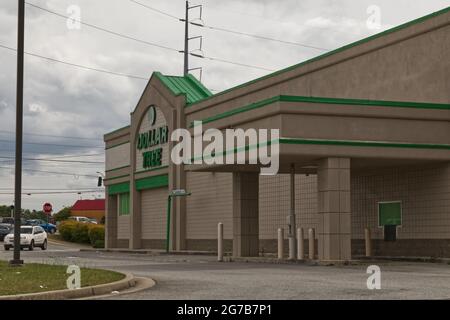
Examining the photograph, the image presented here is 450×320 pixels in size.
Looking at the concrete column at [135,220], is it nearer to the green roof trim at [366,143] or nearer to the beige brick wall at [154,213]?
the beige brick wall at [154,213]

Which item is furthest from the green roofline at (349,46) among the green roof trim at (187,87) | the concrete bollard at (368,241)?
the concrete bollard at (368,241)

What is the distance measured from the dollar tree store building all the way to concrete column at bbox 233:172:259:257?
39 mm

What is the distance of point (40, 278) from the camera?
57.9ft

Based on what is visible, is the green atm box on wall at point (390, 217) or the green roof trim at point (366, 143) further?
the green atm box on wall at point (390, 217)

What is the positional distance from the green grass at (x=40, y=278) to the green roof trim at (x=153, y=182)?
25.3 meters

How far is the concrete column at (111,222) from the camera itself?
183 ft

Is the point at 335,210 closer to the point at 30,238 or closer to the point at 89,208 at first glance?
the point at 30,238

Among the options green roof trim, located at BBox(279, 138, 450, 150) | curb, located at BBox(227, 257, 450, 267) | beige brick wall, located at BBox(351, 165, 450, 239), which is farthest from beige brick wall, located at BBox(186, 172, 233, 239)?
green roof trim, located at BBox(279, 138, 450, 150)

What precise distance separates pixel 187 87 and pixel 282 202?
44.6ft

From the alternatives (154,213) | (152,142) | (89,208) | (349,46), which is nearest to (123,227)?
(154,213)

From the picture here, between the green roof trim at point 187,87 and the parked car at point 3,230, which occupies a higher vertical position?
the green roof trim at point 187,87

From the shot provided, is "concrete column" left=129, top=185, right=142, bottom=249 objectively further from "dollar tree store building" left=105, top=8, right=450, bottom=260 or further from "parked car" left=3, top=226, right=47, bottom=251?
"parked car" left=3, top=226, right=47, bottom=251

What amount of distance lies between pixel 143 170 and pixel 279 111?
81.8 feet
